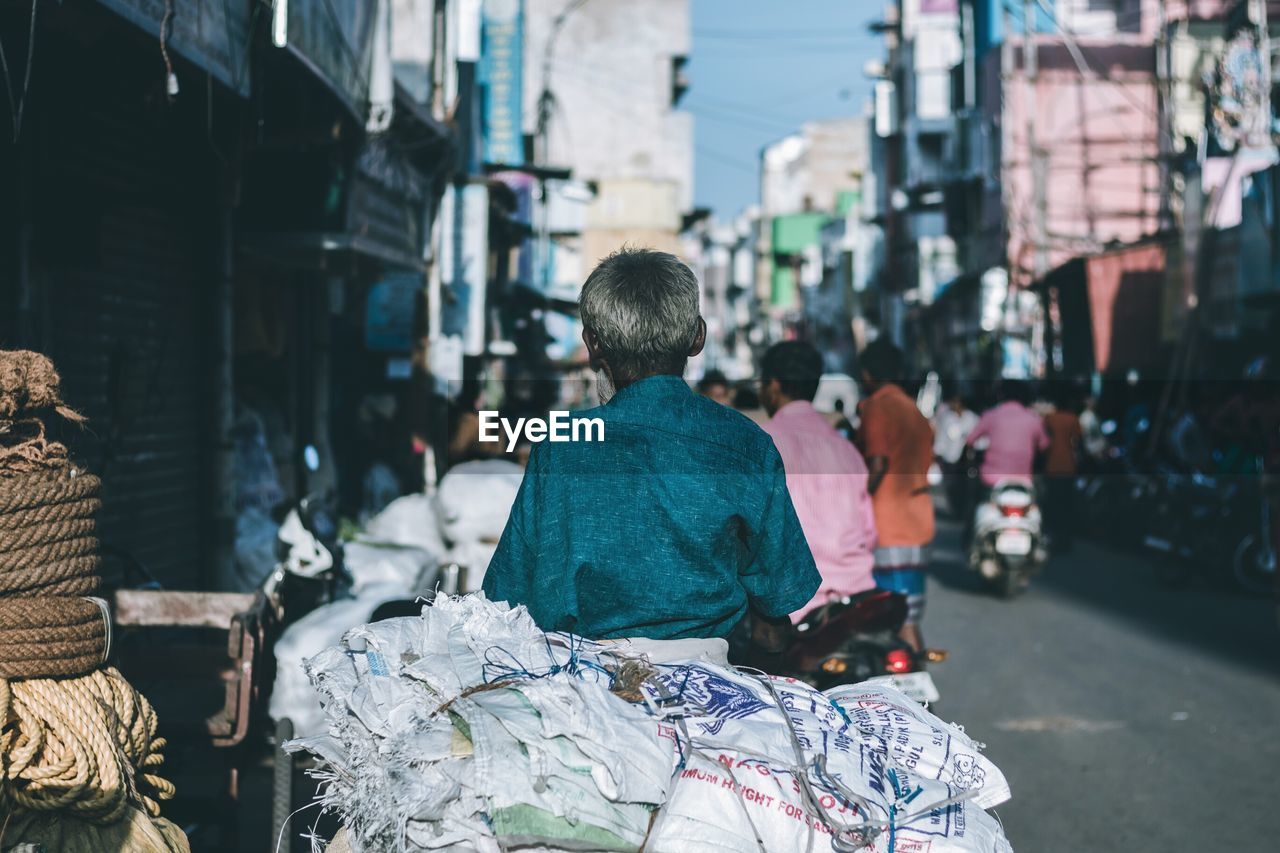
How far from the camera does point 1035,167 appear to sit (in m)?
31.4

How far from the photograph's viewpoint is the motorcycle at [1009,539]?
12617mm

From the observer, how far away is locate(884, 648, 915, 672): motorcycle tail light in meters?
5.91

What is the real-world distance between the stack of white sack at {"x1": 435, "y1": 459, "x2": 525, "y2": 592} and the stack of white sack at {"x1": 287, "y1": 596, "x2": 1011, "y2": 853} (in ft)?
19.7

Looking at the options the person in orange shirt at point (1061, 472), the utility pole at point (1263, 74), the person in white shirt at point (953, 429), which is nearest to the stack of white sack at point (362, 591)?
the person in orange shirt at point (1061, 472)

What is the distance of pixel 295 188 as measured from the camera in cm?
938

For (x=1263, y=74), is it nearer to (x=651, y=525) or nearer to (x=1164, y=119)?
(x=1164, y=119)

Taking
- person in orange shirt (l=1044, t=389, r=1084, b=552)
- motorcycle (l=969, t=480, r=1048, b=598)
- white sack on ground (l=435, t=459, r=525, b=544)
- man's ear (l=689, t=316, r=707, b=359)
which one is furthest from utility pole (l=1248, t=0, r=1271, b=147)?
man's ear (l=689, t=316, r=707, b=359)

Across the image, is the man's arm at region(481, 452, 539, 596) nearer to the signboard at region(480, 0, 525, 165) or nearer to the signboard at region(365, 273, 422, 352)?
the signboard at region(365, 273, 422, 352)

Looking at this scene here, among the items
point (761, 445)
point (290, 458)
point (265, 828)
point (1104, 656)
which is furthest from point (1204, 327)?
point (761, 445)

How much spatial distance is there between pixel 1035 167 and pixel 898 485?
26238 millimetres

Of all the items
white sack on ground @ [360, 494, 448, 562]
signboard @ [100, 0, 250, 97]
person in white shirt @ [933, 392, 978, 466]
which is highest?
signboard @ [100, 0, 250, 97]

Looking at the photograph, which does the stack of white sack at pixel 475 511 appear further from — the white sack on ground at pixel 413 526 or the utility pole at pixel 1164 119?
the utility pole at pixel 1164 119

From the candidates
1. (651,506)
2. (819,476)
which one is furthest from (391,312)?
(651,506)

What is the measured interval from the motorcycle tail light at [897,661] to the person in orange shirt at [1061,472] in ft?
37.7
